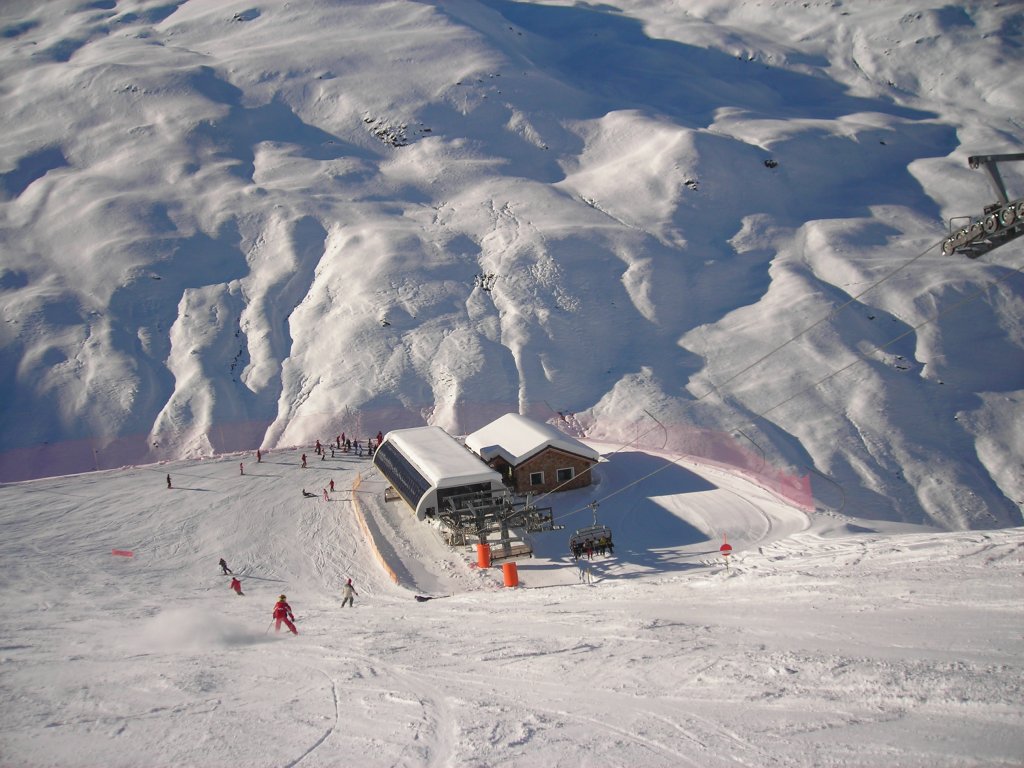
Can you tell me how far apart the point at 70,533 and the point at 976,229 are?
25.6m

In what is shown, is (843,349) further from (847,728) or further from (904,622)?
(847,728)

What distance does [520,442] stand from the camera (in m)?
28.1

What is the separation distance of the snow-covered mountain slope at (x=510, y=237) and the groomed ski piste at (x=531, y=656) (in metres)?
16.8

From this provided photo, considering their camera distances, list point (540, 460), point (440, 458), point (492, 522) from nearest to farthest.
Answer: point (492, 522)
point (440, 458)
point (540, 460)

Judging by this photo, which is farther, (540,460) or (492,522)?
Answer: (540,460)

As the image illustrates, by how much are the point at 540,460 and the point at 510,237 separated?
85.5ft

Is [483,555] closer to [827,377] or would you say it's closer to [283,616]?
[283,616]

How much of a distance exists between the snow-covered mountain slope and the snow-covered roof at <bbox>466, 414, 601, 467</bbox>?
28.6 feet

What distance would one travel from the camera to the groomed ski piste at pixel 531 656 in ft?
29.7

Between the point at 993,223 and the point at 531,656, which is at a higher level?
the point at 993,223

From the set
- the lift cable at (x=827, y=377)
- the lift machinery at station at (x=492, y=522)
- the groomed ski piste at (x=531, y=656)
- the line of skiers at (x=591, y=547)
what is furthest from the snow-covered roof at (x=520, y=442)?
the line of skiers at (x=591, y=547)

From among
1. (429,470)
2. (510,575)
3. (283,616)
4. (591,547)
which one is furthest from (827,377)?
(283,616)

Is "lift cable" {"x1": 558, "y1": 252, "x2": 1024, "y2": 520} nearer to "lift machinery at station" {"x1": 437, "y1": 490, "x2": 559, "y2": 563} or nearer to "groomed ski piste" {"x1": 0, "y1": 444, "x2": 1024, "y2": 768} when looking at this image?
"lift machinery at station" {"x1": 437, "y1": 490, "x2": 559, "y2": 563}

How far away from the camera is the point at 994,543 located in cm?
1435
